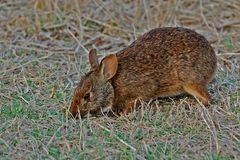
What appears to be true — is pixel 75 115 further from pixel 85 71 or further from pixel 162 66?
pixel 85 71

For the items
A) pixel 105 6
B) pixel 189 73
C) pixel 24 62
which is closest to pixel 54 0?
pixel 105 6

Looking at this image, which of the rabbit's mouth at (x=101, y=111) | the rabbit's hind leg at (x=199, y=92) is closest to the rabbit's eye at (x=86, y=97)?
the rabbit's mouth at (x=101, y=111)

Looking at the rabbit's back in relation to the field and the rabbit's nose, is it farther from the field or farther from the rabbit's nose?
the rabbit's nose

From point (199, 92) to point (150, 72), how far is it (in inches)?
18.4

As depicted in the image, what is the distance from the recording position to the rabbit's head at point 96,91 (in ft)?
18.2

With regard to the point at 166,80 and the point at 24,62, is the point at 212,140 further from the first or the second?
the point at 24,62

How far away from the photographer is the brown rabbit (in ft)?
18.6

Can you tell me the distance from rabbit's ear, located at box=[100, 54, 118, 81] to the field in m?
0.38

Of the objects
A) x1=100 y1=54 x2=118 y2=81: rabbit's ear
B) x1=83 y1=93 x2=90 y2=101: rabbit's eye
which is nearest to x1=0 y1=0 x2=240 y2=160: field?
x1=83 y1=93 x2=90 y2=101: rabbit's eye

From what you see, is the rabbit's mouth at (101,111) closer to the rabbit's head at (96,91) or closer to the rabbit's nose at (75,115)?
the rabbit's head at (96,91)

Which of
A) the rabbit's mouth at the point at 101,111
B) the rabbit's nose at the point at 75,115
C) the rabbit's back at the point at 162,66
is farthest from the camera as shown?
the rabbit's back at the point at 162,66

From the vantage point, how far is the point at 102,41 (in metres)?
8.22

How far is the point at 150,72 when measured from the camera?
231 inches

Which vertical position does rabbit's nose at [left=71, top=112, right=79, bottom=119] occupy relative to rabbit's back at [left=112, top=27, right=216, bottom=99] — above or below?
below
